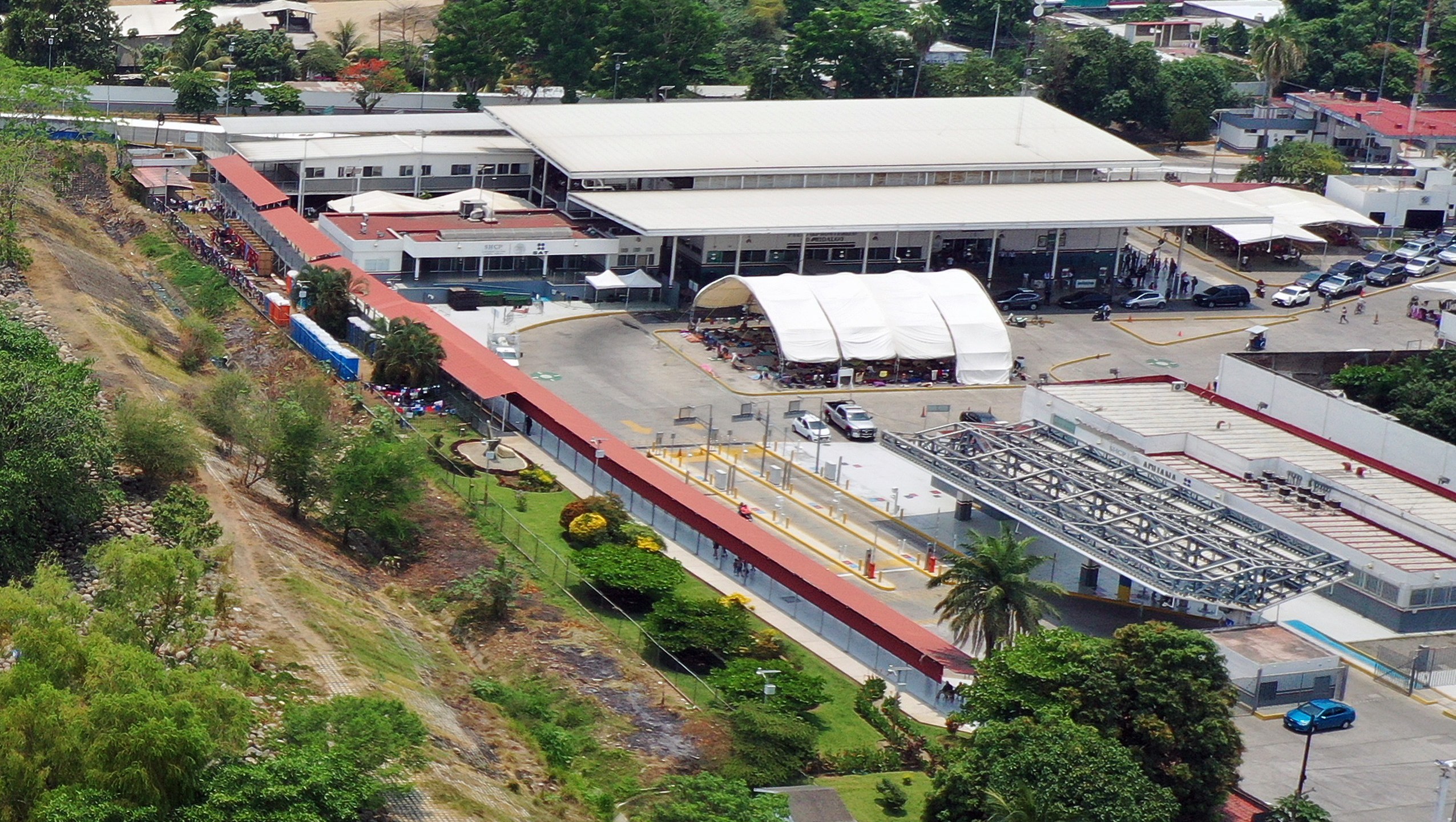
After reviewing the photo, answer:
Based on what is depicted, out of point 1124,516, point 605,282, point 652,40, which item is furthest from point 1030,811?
point 652,40

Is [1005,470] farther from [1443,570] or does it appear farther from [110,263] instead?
[110,263]

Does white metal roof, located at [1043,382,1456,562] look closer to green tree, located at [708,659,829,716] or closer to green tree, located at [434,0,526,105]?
green tree, located at [708,659,829,716]

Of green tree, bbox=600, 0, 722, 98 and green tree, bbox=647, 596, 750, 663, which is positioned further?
green tree, bbox=600, 0, 722, 98

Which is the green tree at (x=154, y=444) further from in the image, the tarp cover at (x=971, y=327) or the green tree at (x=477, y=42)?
the green tree at (x=477, y=42)

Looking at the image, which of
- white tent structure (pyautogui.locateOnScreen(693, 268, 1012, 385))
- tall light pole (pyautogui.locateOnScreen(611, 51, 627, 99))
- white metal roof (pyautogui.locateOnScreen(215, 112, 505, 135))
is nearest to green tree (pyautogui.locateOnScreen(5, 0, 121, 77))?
white metal roof (pyautogui.locateOnScreen(215, 112, 505, 135))

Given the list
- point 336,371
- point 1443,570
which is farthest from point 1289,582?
point 336,371

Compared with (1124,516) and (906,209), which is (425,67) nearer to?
(906,209)

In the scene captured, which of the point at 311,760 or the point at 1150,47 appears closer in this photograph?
the point at 311,760
